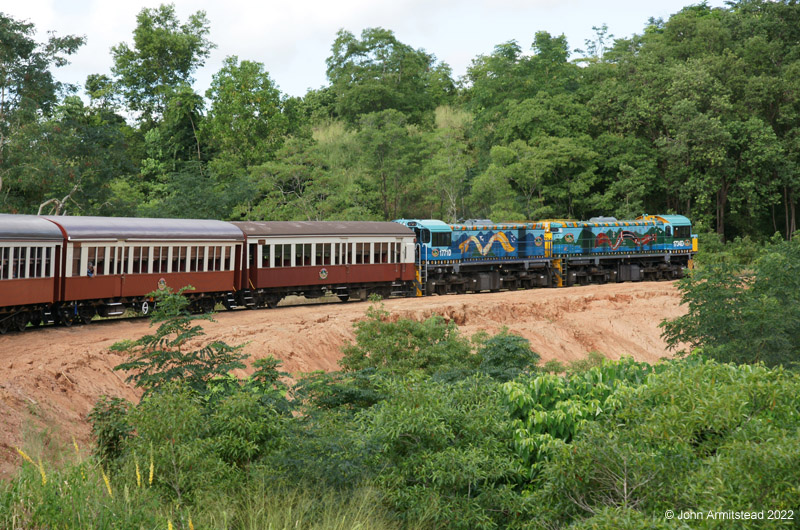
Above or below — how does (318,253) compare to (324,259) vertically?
above

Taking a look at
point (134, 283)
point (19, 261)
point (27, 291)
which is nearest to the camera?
point (19, 261)

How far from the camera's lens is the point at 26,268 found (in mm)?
20688

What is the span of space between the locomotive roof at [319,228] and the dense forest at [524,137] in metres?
10.6

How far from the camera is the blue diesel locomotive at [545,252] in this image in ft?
115

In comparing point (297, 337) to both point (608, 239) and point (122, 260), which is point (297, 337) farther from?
point (608, 239)

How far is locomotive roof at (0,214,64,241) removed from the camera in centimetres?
2031

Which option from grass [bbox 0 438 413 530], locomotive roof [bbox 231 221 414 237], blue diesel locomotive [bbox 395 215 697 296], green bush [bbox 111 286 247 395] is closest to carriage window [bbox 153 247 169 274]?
locomotive roof [bbox 231 221 414 237]

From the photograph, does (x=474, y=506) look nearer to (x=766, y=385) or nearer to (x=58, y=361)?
(x=766, y=385)

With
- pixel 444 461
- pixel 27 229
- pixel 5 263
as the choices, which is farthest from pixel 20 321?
pixel 444 461

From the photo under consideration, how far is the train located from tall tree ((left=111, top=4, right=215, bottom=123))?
102 feet

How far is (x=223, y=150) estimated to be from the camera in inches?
2090

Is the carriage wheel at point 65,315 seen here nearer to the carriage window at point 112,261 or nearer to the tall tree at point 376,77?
the carriage window at point 112,261

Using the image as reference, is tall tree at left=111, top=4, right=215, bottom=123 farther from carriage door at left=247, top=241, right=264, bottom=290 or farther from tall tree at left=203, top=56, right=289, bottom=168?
carriage door at left=247, top=241, right=264, bottom=290

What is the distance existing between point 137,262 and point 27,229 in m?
3.91
